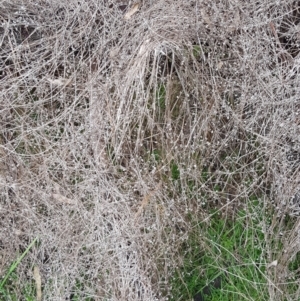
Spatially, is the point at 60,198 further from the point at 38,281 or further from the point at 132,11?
the point at 132,11

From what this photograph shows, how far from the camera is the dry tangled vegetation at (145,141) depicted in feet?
6.98

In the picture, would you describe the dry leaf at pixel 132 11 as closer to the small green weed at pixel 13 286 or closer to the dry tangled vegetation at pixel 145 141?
the dry tangled vegetation at pixel 145 141

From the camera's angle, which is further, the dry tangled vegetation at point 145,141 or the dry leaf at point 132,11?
the dry leaf at point 132,11

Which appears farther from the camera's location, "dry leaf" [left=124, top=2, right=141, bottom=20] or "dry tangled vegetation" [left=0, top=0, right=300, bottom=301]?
"dry leaf" [left=124, top=2, right=141, bottom=20]

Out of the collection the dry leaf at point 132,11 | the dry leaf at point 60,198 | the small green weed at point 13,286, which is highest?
the dry leaf at point 132,11

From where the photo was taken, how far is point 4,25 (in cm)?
224

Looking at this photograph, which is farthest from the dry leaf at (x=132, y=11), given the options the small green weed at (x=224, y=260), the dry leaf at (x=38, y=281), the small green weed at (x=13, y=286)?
the dry leaf at (x=38, y=281)

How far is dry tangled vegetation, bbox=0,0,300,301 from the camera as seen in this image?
213cm

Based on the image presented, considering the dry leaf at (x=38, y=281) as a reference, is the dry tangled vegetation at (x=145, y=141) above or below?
above

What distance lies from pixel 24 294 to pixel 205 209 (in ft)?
2.74

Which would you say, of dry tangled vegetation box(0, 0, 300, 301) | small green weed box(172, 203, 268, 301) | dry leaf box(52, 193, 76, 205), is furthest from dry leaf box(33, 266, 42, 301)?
small green weed box(172, 203, 268, 301)

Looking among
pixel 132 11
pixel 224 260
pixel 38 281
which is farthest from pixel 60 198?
pixel 132 11

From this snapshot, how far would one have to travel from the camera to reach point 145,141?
2.20 m

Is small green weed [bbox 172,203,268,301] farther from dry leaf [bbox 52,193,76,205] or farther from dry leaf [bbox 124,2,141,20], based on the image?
dry leaf [bbox 124,2,141,20]
